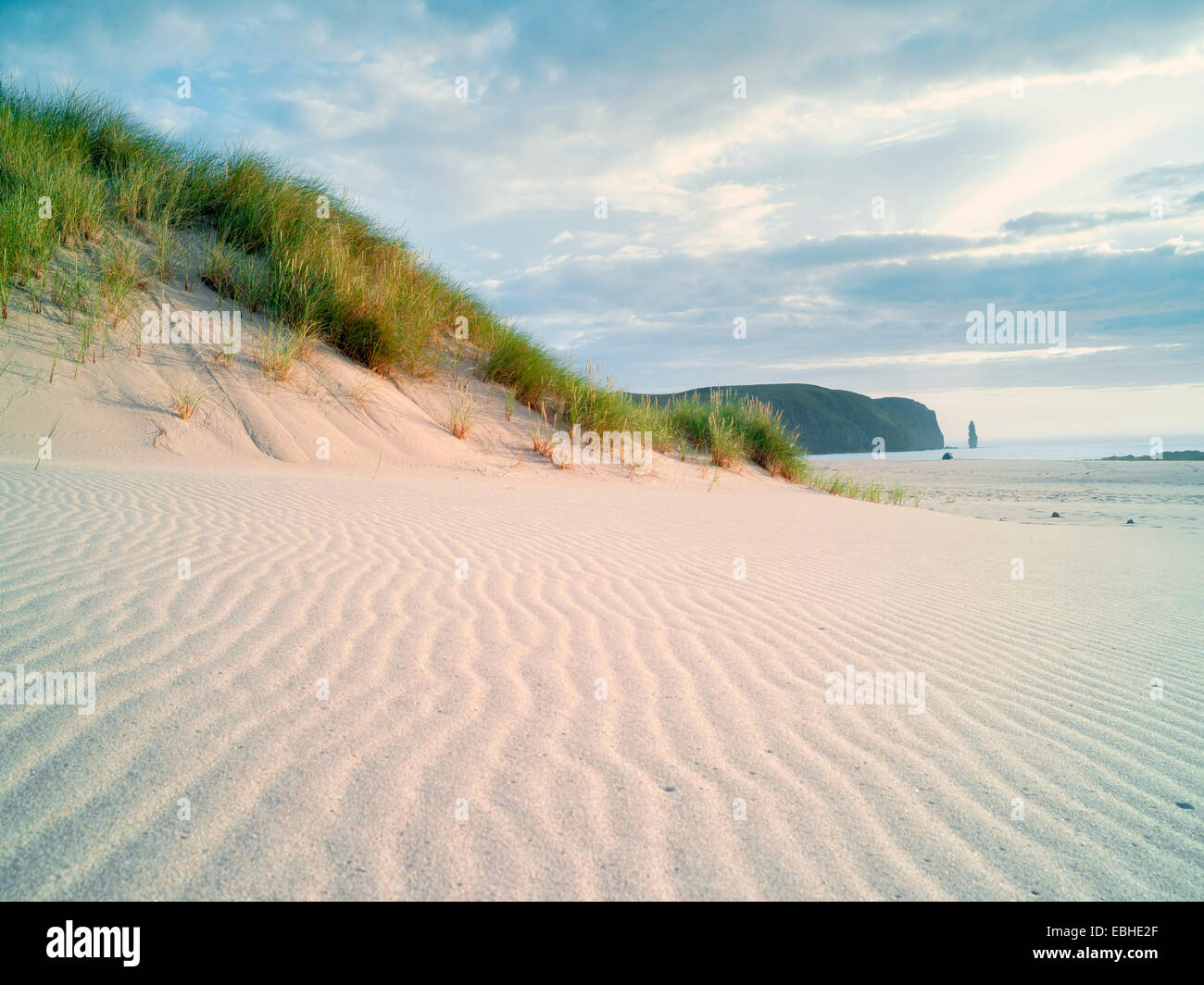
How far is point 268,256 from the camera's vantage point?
12414 millimetres

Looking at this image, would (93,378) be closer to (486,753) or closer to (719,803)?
(486,753)

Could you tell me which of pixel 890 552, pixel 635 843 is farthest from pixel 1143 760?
pixel 890 552

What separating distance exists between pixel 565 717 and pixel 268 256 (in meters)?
12.8

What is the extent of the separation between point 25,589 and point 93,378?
26.0 feet

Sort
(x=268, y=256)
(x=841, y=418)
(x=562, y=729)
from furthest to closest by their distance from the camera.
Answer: (x=841, y=418)
(x=268, y=256)
(x=562, y=729)

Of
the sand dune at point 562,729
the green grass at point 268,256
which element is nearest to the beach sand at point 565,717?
the sand dune at point 562,729

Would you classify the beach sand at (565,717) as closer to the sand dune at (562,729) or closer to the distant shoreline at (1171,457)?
the sand dune at (562,729)

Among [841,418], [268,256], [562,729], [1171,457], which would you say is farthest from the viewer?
[841,418]

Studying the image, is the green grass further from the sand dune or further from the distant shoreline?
the distant shoreline

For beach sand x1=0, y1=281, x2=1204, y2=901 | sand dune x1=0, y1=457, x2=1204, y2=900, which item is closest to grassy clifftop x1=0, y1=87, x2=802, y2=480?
beach sand x1=0, y1=281, x2=1204, y2=901

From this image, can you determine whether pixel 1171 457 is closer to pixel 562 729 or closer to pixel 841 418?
pixel 841 418

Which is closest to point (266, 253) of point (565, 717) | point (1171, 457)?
point (565, 717)

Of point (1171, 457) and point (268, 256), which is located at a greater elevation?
point (268, 256)
